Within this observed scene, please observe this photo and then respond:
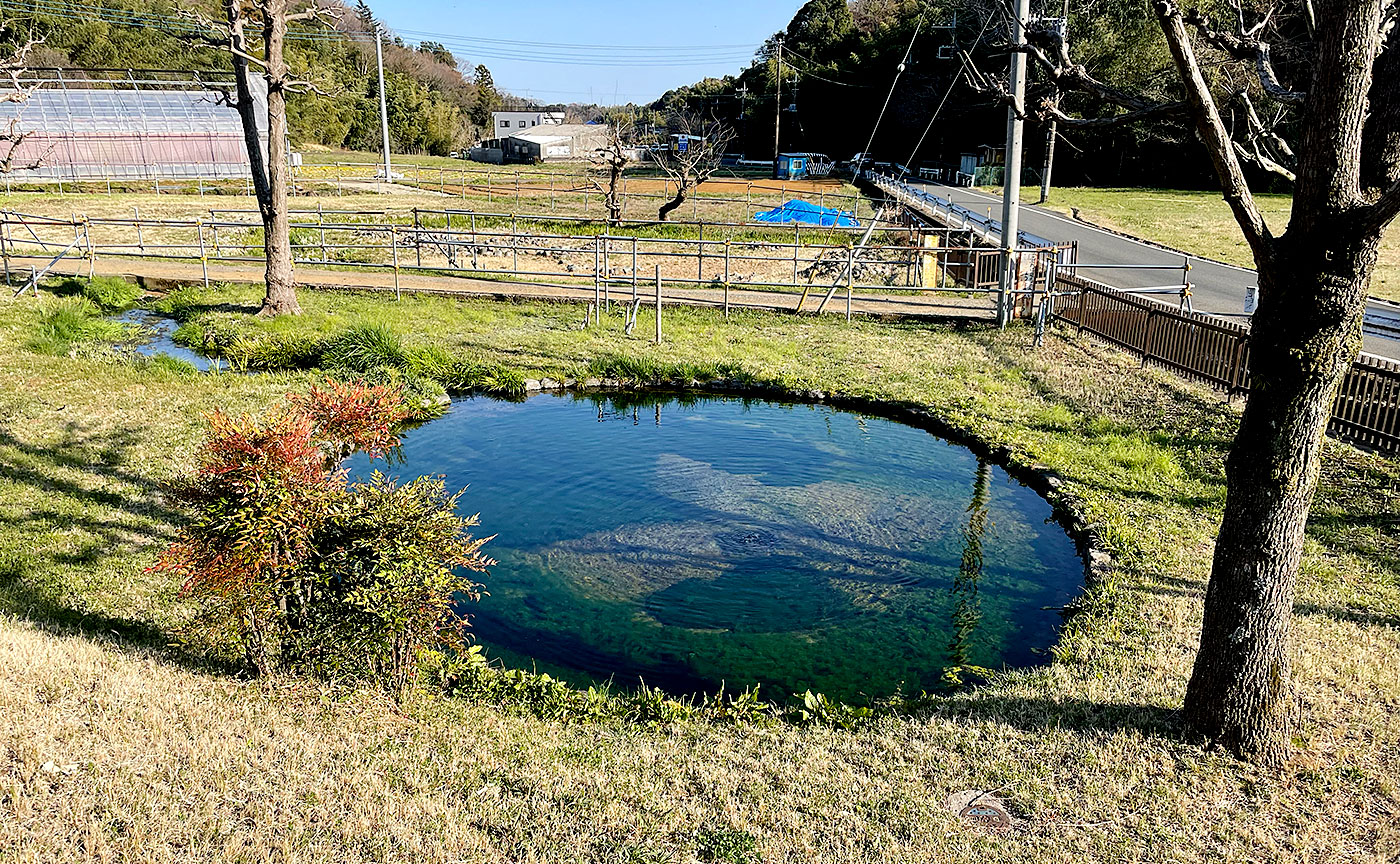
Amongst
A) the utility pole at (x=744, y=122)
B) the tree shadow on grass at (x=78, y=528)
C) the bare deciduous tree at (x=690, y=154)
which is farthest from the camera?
the utility pole at (x=744, y=122)

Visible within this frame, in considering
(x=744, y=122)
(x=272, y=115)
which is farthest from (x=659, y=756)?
(x=744, y=122)

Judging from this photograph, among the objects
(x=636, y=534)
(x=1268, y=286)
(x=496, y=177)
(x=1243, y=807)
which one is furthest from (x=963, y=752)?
(x=496, y=177)

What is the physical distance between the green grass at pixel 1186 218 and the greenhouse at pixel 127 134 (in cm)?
3607

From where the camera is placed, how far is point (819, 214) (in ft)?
112

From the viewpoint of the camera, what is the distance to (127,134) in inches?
1842

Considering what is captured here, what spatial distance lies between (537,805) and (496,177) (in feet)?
190

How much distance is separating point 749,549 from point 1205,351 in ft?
27.0

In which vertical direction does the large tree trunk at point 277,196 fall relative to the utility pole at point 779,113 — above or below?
below

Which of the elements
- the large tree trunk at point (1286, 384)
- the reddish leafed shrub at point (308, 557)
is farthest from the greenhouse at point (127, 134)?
the large tree trunk at point (1286, 384)

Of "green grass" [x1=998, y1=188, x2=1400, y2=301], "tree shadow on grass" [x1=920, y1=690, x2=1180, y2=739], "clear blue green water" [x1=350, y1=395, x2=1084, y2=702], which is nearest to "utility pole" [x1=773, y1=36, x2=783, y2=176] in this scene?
"green grass" [x1=998, y1=188, x2=1400, y2=301]

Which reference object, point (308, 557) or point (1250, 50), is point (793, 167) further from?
point (308, 557)

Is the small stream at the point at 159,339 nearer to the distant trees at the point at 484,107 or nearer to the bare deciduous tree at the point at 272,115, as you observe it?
the bare deciduous tree at the point at 272,115

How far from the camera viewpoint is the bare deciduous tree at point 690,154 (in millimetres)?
36713

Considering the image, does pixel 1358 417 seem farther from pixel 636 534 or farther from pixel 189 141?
pixel 189 141
